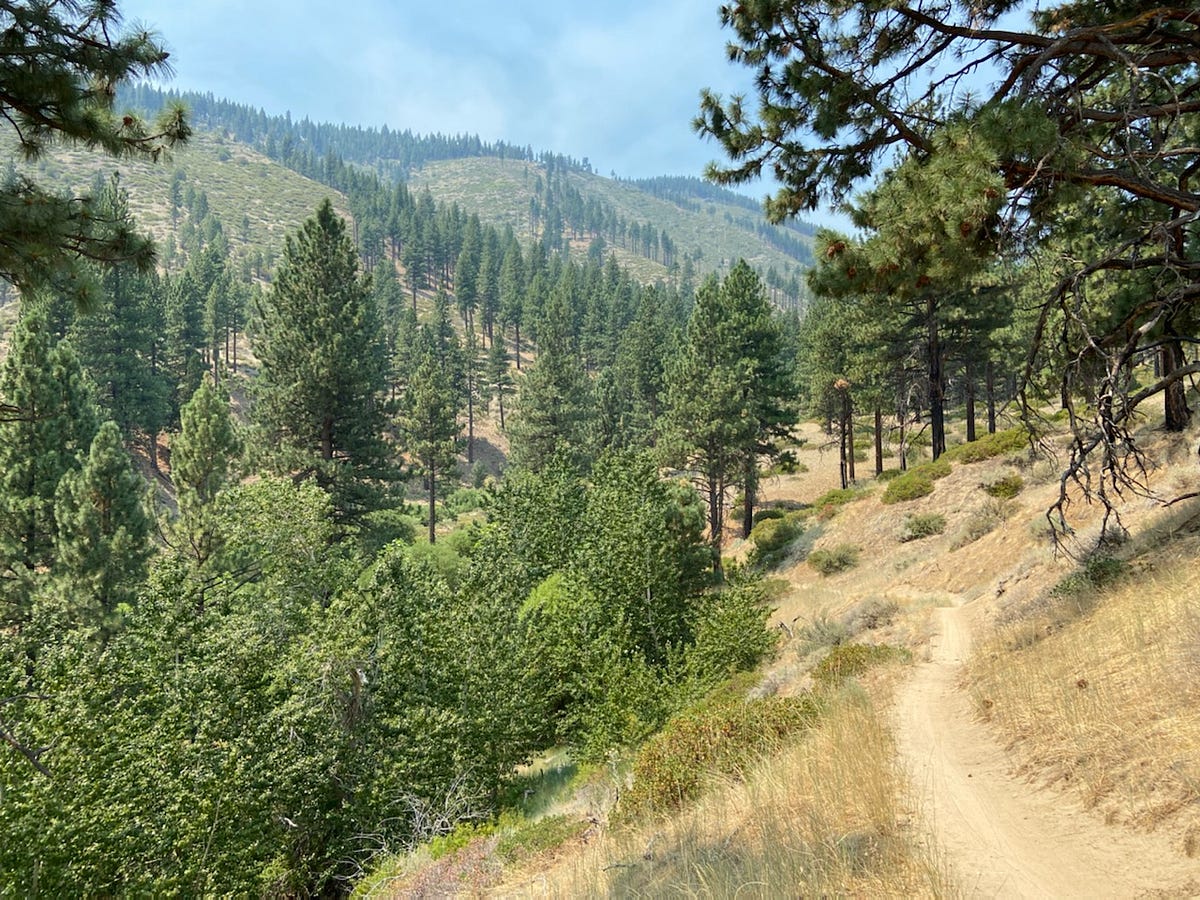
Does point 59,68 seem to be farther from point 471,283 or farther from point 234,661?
point 471,283

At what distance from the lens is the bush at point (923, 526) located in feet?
84.2

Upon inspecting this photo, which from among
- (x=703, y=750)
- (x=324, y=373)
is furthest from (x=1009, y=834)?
(x=324, y=373)

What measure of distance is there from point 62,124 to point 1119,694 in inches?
436

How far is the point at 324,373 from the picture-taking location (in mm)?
28719

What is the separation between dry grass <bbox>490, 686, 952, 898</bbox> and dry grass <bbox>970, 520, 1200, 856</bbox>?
4.98 feet

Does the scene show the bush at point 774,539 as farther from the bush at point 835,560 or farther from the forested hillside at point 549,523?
the bush at point 835,560

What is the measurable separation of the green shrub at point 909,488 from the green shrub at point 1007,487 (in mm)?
3829

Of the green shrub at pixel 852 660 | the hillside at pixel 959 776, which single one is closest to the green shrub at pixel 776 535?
the hillside at pixel 959 776

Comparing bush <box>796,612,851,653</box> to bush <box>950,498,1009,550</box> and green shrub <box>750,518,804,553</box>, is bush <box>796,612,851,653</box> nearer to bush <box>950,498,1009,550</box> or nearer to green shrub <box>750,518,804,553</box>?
bush <box>950,498,1009,550</box>

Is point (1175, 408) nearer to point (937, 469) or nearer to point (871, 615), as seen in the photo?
point (871, 615)

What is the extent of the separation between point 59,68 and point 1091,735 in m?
10.8

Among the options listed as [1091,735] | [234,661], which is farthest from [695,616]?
[1091,735]

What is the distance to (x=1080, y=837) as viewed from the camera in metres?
4.93

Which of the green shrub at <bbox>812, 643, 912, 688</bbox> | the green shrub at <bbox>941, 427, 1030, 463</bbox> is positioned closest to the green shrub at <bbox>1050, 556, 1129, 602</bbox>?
the green shrub at <bbox>812, 643, 912, 688</bbox>
